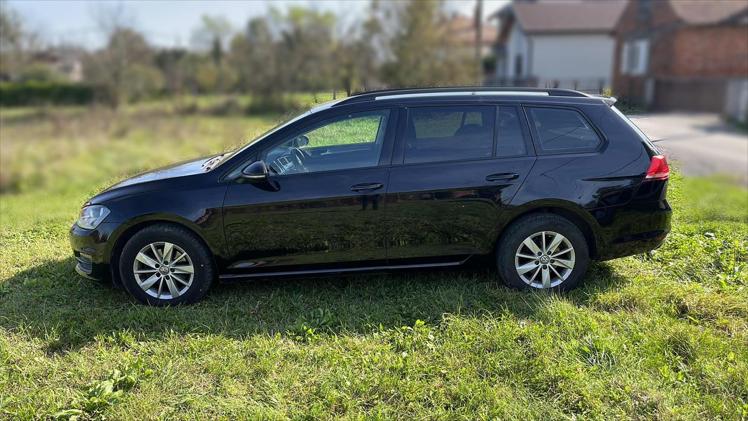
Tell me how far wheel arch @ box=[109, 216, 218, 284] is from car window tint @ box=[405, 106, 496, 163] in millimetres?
1710

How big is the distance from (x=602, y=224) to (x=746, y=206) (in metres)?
3.60

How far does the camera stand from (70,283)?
466cm

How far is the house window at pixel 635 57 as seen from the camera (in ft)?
88.7

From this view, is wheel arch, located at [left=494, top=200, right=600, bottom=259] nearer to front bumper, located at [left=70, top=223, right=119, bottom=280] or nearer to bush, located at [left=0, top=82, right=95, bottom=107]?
front bumper, located at [left=70, top=223, right=119, bottom=280]

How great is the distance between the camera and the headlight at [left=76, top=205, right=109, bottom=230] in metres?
4.12

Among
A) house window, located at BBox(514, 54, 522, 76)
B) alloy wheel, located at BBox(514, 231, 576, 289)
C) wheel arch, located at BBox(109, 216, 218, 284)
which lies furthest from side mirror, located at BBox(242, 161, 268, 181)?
house window, located at BBox(514, 54, 522, 76)

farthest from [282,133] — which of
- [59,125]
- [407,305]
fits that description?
[59,125]

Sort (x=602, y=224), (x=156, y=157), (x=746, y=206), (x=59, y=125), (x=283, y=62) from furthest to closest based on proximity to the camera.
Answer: (x=283, y=62) → (x=59, y=125) → (x=156, y=157) → (x=746, y=206) → (x=602, y=224)

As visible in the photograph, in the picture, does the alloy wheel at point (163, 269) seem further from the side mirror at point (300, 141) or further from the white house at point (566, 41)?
the white house at point (566, 41)

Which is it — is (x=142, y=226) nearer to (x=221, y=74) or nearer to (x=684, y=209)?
(x=684, y=209)

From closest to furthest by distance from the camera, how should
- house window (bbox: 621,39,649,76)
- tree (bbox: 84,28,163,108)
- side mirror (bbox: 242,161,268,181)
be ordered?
side mirror (bbox: 242,161,268,181) < house window (bbox: 621,39,649,76) < tree (bbox: 84,28,163,108)

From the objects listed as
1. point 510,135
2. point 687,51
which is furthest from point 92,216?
point 687,51

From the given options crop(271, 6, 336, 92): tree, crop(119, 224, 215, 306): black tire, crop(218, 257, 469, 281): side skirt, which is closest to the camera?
crop(119, 224, 215, 306): black tire

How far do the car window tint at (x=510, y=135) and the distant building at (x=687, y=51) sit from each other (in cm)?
1986
